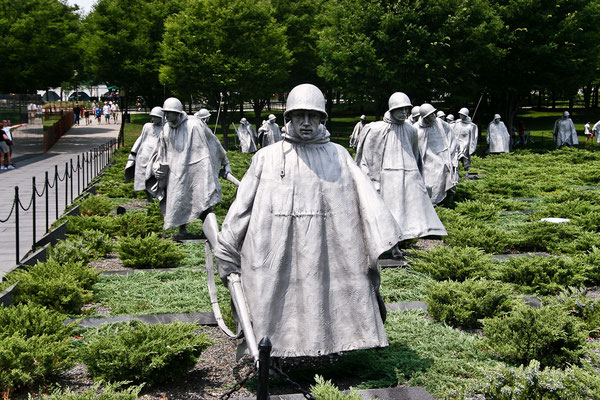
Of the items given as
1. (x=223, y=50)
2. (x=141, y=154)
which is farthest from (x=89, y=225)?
(x=223, y=50)

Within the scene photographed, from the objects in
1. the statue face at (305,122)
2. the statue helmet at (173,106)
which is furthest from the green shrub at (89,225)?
the statue face at (305,122)

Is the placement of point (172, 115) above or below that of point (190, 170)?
above

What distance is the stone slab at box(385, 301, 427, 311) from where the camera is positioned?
767 cm

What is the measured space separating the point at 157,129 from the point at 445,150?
6410 millimetres

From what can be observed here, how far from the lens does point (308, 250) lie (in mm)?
5332

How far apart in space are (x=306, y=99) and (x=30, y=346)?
2843 millimetres

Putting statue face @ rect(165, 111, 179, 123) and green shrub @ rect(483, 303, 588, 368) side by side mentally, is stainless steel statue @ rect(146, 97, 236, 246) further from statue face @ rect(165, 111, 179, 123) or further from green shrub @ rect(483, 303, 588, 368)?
green shrub @ rect(483, 303, 588, 368)

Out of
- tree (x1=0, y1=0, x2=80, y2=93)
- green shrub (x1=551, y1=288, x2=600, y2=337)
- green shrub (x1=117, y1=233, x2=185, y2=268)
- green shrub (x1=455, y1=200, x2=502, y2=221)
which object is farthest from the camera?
tree (x1=0, y1=0, x2=80, y2=93)

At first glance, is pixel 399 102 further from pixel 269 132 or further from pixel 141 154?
pixel 269 132

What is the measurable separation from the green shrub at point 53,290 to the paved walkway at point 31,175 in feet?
2.84

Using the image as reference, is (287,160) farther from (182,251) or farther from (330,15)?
(330,15)

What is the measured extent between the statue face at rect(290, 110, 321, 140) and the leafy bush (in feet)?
17.8

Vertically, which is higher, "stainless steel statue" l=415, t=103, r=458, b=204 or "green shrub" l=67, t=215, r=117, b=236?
"stainless steel statue" l=415, t=103, r=458, b=204

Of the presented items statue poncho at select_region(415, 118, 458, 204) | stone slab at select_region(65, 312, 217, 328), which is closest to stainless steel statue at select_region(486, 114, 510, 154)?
statue poncho at select_region(415, 118, 458, 204)
